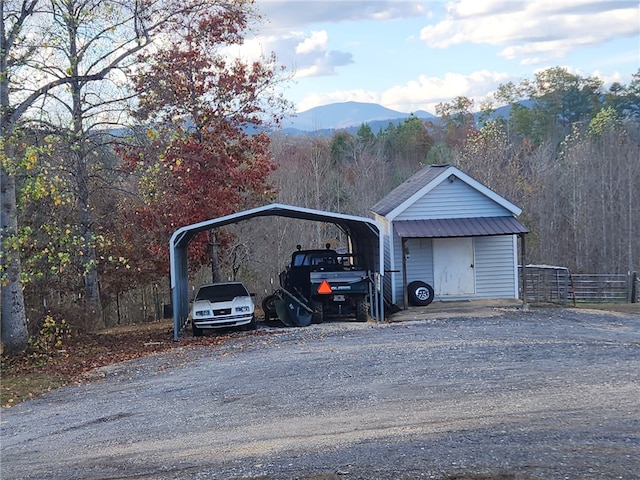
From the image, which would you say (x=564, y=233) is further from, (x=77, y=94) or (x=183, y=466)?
(x=183, y=466)

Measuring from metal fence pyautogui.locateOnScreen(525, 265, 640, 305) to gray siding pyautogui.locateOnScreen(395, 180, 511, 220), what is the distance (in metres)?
3.97

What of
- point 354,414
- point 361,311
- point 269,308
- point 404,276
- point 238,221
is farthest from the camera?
point 269,308

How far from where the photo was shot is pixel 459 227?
22609 millimetres

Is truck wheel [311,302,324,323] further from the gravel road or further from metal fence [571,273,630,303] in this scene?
metal fence [571,273,630,303]

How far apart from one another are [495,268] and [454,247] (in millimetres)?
1433

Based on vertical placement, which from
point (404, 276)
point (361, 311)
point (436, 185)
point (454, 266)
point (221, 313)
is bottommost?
point (361, 311)

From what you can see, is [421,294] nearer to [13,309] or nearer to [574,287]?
[574,287]

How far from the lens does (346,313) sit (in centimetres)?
2069

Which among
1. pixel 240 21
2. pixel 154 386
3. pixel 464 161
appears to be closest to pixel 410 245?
pixel 240 21

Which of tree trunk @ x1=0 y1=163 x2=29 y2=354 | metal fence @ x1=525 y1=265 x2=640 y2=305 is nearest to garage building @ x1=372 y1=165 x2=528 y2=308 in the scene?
metal fence @ x1=525 y1=265 x2=640 y2=305

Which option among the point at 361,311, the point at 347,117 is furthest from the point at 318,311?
the point at 347,117

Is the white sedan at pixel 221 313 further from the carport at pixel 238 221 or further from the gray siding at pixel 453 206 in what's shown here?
the gray siding at pixel 453 206

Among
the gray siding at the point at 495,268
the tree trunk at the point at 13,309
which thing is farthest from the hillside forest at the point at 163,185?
the gray siding at the point at 495,268

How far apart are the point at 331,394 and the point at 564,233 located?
4238 cm
